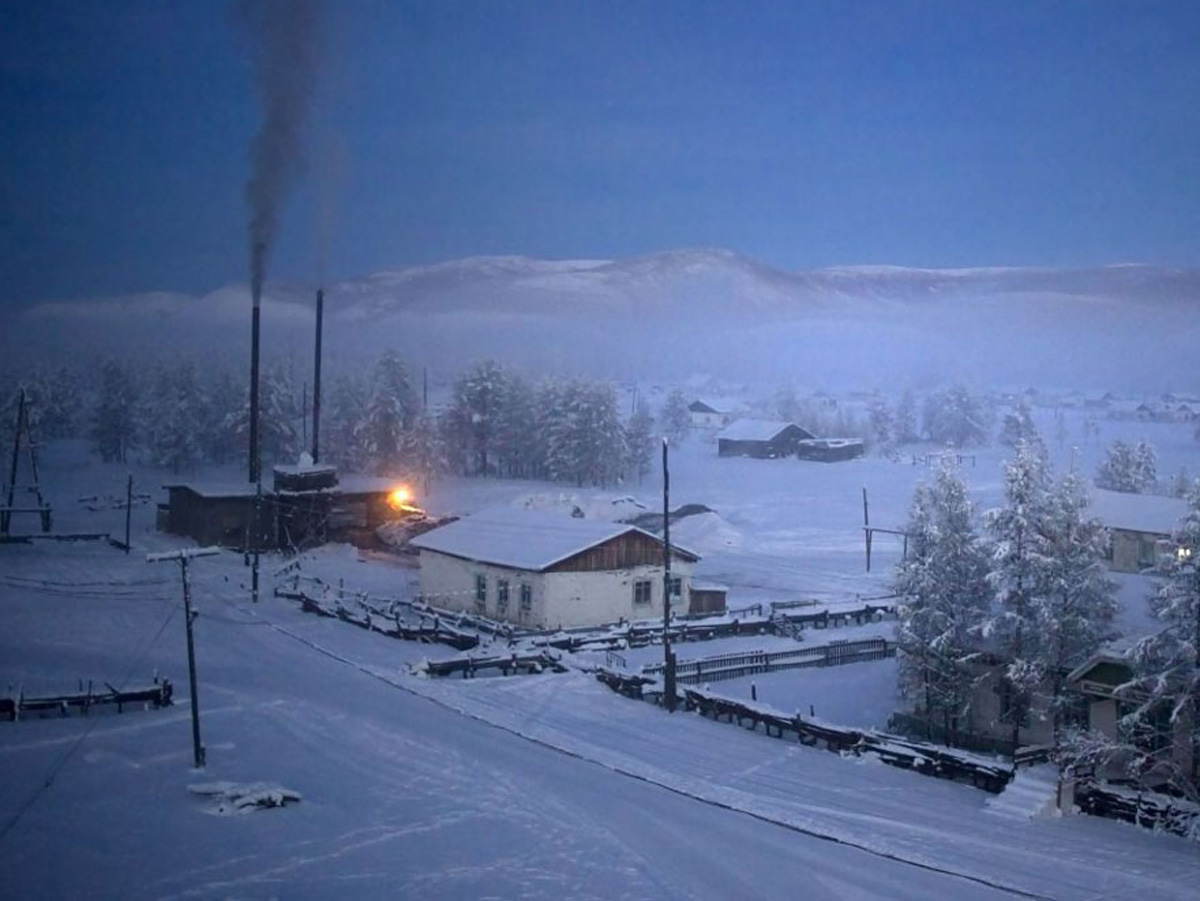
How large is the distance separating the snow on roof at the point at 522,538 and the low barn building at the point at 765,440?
7448 centimetres

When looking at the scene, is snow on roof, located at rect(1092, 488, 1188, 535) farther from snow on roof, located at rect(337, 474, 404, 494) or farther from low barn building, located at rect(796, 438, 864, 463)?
low barn building, located at rect(796, 438, 864, 463)

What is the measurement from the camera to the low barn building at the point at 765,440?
11856 cm

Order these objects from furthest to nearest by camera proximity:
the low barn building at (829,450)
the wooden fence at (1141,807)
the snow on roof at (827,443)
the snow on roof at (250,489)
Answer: the snow on roof at (827,443), the low barn building at (829,450), the snow on roof at (250,489), the wooden fence at (1141,807)

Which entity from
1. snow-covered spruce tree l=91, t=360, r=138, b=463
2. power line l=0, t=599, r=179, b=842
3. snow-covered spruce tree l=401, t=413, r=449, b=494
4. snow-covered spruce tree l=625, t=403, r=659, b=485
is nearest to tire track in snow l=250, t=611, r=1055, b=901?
power line l=0, t=599, r=179, b=842

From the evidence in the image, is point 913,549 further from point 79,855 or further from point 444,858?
point 79,855

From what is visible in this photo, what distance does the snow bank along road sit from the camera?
52.6 feet

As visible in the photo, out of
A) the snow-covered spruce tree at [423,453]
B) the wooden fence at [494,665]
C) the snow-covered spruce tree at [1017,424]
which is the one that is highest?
the snow-covered spruce tree at [1017,424]

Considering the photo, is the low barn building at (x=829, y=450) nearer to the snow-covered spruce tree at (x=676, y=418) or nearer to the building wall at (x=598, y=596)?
the snow-covered spruce tree at (x=676, y=418)

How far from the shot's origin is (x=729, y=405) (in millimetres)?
175375

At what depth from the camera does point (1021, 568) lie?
25.6 meters

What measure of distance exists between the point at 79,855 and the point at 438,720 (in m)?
9.65

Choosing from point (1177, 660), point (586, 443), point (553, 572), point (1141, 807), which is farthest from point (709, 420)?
point (1141, 807)

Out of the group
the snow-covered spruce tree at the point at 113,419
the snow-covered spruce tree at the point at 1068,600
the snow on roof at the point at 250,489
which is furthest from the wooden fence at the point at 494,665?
the snow-covered spruce tree at the point at 113,419

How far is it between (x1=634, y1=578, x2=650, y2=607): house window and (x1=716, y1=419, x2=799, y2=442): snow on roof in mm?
80049
